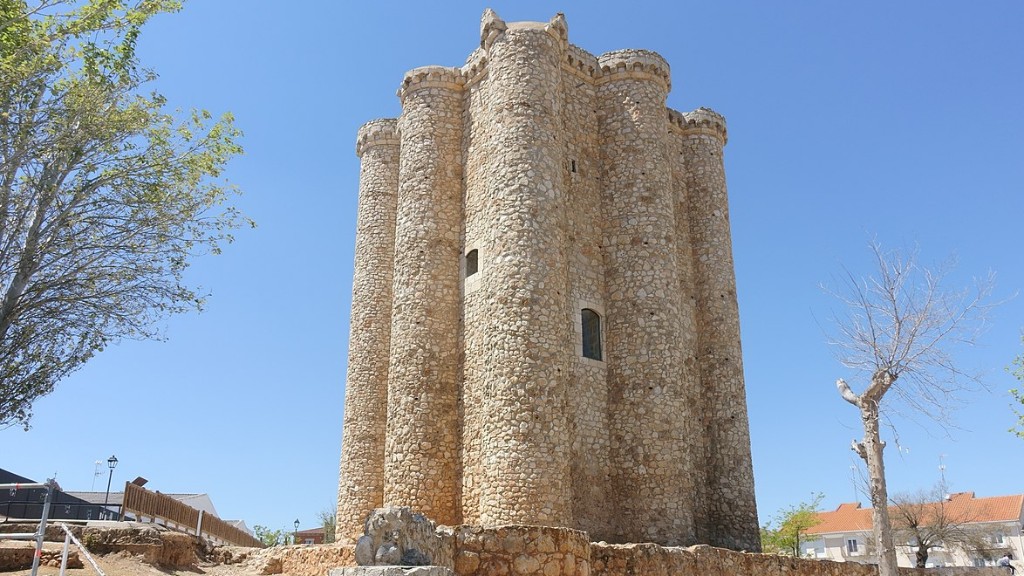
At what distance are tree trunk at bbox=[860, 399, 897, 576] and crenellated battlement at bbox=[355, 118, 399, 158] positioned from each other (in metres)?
16.3

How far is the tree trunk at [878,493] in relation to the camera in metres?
16.5

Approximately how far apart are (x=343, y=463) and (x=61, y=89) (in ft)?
44.2

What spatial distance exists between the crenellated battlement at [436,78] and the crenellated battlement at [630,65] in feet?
13.3

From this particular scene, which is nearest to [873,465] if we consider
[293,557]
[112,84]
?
[293,557]

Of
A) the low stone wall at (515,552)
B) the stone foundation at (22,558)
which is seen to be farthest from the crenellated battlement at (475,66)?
the stone foundation at (22,558)

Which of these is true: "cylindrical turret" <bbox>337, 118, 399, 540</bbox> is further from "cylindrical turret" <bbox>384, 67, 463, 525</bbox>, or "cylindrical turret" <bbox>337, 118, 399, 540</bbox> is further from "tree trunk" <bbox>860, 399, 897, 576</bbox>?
"tree trunk" <bbox>860, 399, 897, 576</bbox>

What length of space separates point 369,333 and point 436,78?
7.72 m

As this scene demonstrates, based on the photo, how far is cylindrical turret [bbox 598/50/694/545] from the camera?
19.4 m

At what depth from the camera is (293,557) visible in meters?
16.8

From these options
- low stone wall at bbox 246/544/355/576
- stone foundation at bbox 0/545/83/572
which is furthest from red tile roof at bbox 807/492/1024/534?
stone foundation at bbox 0/545/83/572

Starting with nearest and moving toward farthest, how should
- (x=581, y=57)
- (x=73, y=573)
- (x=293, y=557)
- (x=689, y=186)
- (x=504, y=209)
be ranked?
(x=73, y=573) < (x=293, y=557) < (x=504, y=209) < (x=581, y=57) < (x=689, y=186)

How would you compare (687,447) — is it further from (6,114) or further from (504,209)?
(6,114)

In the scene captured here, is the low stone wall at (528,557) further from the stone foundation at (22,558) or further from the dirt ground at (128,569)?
the stone foundation at (22,558)

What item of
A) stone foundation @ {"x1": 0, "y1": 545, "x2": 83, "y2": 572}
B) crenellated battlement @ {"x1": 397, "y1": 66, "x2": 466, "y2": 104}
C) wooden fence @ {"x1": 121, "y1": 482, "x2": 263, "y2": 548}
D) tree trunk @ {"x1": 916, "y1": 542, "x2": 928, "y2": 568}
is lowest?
tree trunk @ {"x1": 916, "y1": 542, "x2": 928, "y2": 568}
